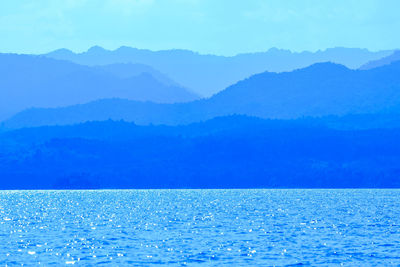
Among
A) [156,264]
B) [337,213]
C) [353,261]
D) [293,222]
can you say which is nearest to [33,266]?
[156,264]

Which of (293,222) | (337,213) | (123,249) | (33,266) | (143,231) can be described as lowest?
(33,266)

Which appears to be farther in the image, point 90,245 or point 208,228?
point 208,228

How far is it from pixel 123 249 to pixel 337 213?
8976cm

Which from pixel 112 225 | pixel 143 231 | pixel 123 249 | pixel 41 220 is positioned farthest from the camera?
pixel 41 220

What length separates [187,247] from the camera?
10988cm

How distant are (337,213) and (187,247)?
85421 millimetres

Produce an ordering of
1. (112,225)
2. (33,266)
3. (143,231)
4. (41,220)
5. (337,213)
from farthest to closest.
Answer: (337,213) → (41,220) → (112,225) → (143,231) → (33,266)

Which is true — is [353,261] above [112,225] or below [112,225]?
below

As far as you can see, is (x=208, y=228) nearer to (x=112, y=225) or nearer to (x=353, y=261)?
(x=112, y=225)

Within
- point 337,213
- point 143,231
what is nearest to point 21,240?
point 143,231

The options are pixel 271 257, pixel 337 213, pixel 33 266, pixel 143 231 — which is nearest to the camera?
pixel 33 266

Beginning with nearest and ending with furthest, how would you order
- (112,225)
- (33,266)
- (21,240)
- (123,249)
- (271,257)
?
(33,266), (271,257), (123,249), (21,240), (112,225)

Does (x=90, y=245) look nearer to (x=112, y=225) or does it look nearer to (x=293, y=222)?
(x=112, y=225)

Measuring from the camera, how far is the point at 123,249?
108 meters
